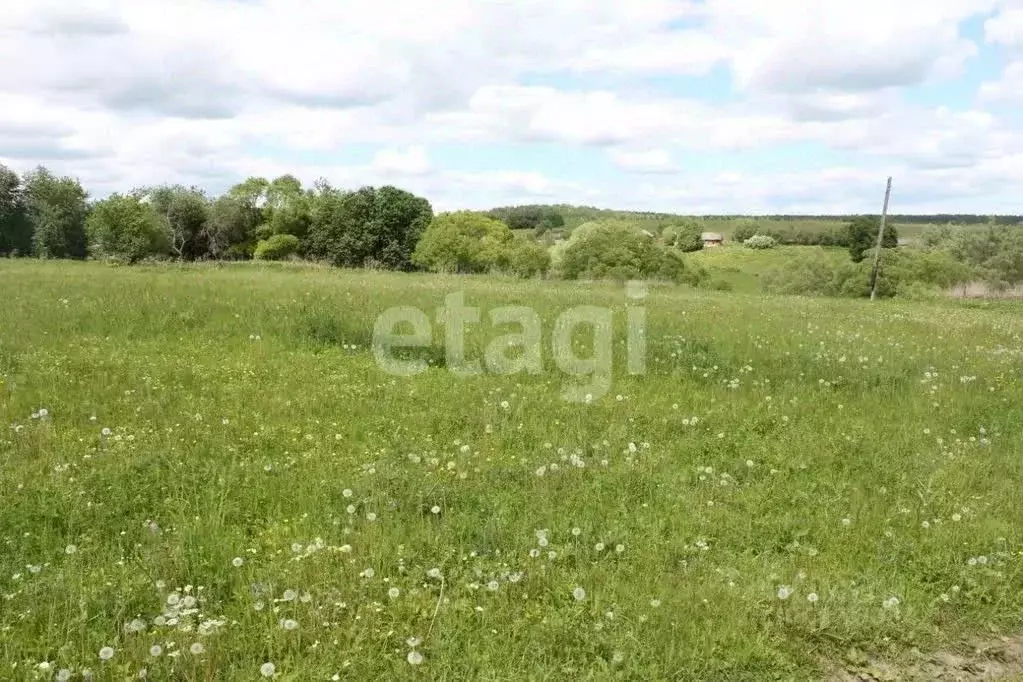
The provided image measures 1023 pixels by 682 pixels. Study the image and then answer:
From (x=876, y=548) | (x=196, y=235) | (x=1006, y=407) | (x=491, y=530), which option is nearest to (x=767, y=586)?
(x=876, y=548)

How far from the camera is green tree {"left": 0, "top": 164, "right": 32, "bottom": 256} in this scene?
6056cm

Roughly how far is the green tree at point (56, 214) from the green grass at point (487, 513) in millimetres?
57844

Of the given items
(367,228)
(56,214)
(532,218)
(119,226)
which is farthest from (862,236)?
(56,214)

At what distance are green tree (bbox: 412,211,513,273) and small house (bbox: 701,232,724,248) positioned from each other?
50.4 m

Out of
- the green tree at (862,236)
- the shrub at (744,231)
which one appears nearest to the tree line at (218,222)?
the green tree at (862,236)

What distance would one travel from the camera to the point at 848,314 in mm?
22047

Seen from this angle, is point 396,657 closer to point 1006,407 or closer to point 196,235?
point 1006,407

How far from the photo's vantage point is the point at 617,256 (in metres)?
72.9

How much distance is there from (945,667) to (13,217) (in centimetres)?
7262

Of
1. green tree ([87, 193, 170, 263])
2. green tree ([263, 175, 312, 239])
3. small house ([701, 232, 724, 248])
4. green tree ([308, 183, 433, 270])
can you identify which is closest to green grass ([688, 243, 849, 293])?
small house ([701, 232, 724, 248])

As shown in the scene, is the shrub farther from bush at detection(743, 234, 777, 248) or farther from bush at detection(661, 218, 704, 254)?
bush at detection(661, 218, 704, 254)

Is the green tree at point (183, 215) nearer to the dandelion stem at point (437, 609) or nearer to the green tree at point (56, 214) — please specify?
the green tree at point (56, 214)

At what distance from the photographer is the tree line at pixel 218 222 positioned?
58781 mm

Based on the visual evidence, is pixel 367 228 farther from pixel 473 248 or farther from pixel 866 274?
pixel 866 274
